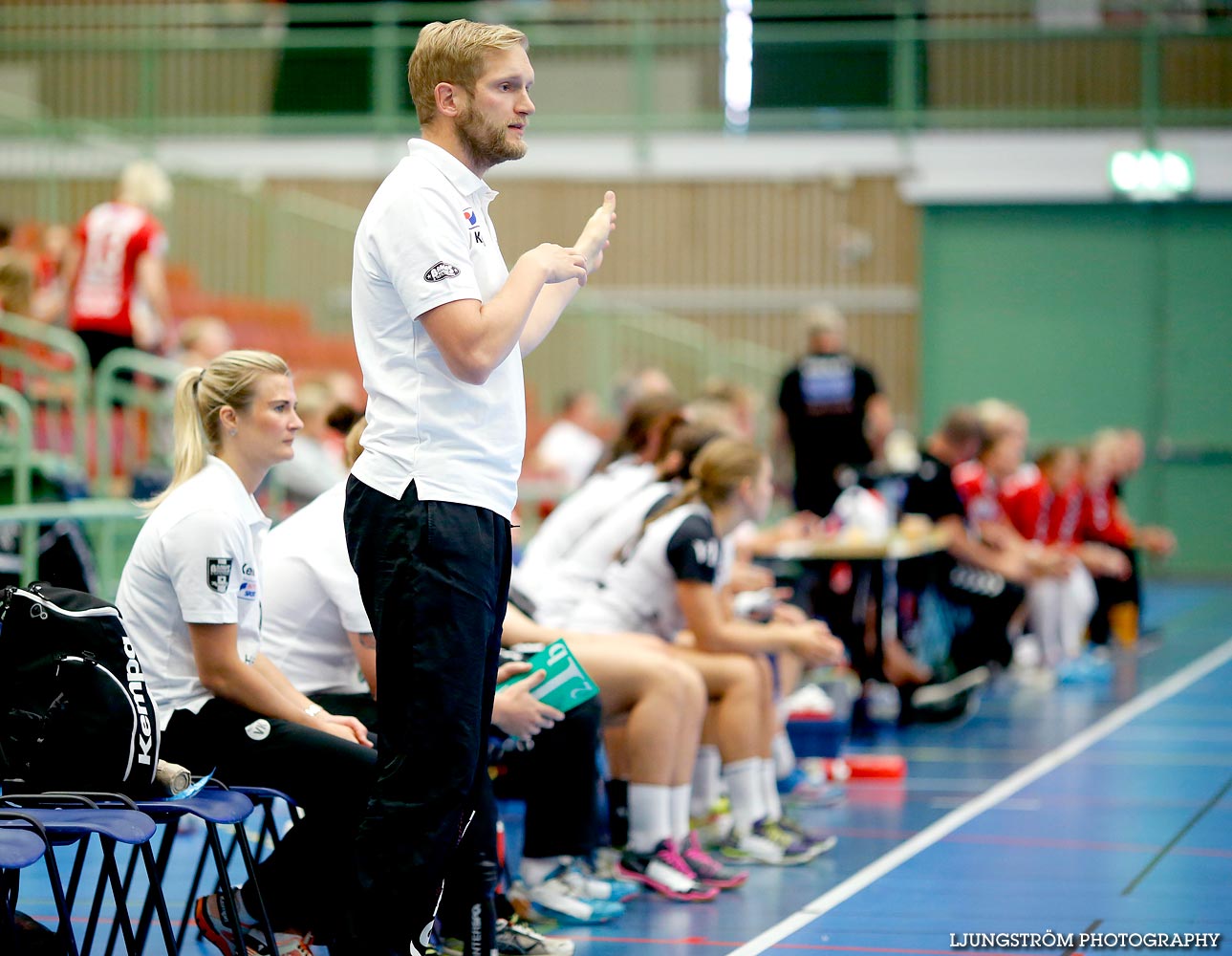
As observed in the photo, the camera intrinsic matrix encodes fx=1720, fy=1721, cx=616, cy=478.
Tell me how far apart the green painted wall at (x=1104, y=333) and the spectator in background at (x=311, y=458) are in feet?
35.5

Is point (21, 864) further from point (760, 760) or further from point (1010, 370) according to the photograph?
point (1010, 370)

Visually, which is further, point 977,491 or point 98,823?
point 977,491

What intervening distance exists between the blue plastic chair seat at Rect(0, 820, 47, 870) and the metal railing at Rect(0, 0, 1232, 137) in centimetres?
1369

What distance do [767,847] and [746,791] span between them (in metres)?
0.18

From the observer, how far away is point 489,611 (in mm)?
2918

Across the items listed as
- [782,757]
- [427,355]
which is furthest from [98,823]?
[782,757]

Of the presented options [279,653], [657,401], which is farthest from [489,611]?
[657,401]

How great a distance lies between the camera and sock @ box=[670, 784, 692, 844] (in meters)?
4.94

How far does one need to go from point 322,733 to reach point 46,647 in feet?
2.12

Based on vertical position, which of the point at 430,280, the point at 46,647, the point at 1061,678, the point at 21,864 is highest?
the point at 430,280

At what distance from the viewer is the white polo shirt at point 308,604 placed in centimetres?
412

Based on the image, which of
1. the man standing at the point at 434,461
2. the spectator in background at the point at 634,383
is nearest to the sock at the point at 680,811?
the man standing at the point at 434,461

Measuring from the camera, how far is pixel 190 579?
3568mm

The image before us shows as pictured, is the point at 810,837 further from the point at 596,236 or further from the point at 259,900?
the point at 596,236
